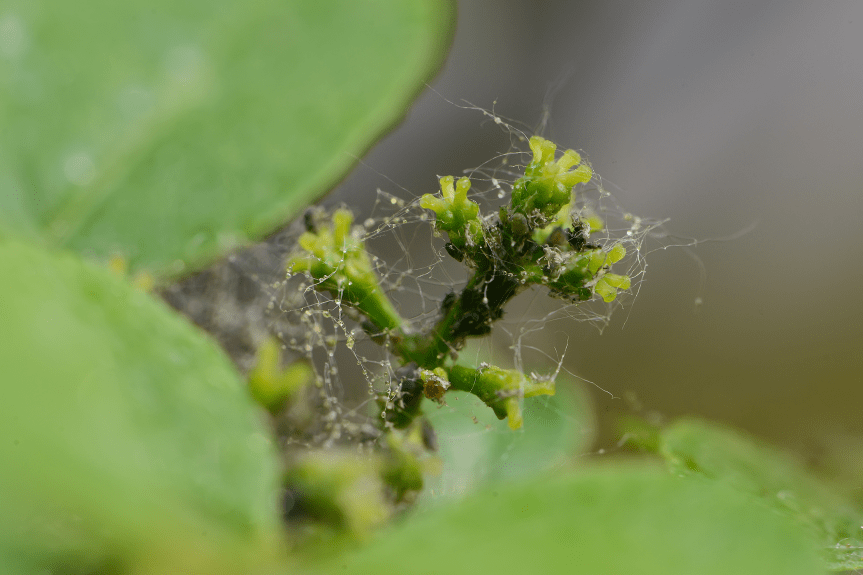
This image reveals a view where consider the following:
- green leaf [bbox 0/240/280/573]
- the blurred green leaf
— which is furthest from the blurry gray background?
green leaf [bbox 0/240/280/573]

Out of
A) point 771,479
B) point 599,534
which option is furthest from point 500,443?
point 599,534

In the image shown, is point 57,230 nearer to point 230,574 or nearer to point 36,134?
point 36,134

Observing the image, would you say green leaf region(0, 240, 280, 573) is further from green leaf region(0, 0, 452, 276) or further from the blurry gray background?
the blurry gray background

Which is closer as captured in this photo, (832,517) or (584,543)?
(584,543)

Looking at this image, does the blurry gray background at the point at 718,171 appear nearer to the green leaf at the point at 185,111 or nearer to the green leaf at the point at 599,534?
the green leaf at the point at 185,111

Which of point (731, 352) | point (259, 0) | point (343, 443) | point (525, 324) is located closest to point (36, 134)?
point (259, 0)

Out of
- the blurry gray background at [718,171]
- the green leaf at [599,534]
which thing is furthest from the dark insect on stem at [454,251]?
the blurry gray background at [718,171]
